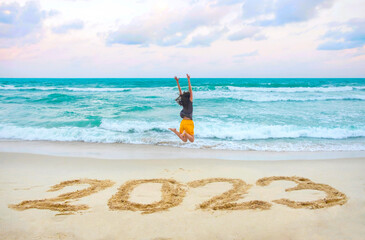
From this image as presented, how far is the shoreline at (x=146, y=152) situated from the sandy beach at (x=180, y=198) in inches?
10.4

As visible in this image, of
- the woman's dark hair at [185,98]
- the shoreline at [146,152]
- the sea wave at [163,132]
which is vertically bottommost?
the shoreline at [146,152]

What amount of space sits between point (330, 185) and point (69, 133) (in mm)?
9548

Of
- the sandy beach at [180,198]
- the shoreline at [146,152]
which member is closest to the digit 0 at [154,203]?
the sandy beach at [180,198]

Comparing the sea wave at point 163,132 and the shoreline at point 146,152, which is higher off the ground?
the sea wave at point 163,132

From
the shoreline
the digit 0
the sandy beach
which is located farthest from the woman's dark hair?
the shoreline

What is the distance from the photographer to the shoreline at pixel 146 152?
782 cm

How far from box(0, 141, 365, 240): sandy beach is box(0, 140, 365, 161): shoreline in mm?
263

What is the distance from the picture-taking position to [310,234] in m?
3.51

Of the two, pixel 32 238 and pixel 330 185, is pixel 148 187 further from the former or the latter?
pixel 330 185

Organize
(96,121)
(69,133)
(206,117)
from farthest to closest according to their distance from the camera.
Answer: (206,117)
(96,121)
(69,133)

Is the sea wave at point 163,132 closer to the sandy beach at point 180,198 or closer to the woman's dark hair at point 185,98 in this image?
the sandy beach at point 180,198

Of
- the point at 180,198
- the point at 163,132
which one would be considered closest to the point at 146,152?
the point at 163,132

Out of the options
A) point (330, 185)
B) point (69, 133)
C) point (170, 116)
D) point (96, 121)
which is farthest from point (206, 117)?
point (330, 185)

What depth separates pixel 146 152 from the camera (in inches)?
329
